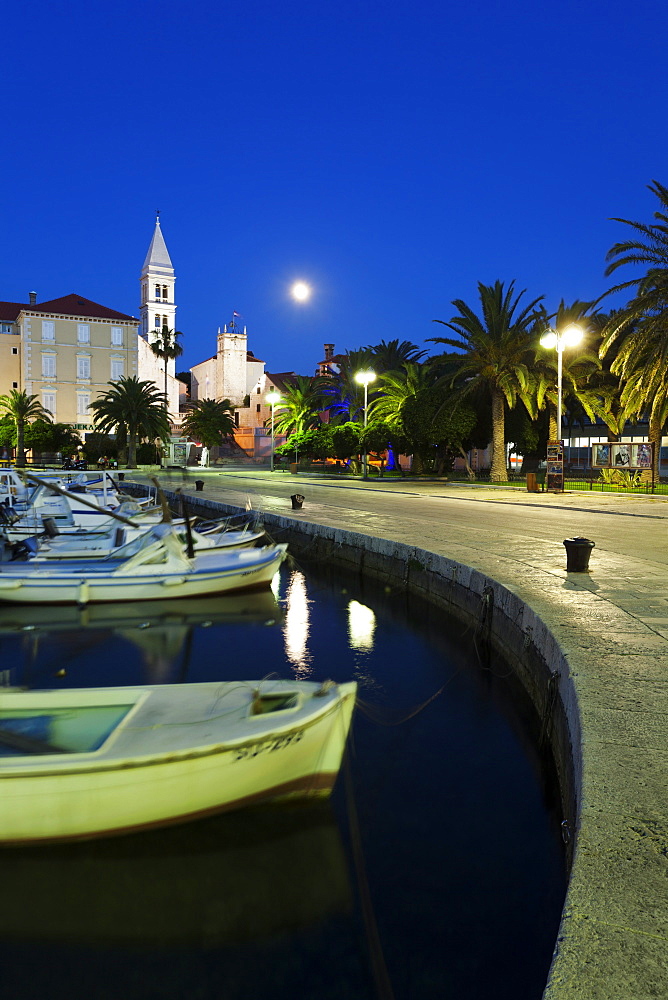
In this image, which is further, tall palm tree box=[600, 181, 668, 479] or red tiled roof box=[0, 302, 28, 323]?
red tiled roof box=[0, 302, 28, 323]

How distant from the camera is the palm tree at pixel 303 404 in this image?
221 ft

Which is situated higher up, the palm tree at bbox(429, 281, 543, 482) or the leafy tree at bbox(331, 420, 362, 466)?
the palm tree at bbox(429, 281, 543, 482)

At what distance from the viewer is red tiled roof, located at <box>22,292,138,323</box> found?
267 ft

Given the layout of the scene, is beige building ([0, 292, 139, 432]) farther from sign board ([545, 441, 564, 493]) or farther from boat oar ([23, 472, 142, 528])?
boat oar ([23, 472, 142, 528])

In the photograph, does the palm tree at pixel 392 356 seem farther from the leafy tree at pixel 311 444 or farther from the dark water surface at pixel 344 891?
the dark water surface at pixel 344 891

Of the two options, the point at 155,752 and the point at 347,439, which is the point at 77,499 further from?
the point at 347,439

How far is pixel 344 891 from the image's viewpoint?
16.3ft

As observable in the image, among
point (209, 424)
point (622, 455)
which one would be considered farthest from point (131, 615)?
point (209, 424)

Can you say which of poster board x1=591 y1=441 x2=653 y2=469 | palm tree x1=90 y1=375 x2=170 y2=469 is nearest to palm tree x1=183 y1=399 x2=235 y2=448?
palm tree x1=90 y1=375 x2=170 y2=469

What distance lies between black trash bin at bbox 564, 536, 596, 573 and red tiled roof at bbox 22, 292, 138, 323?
257 ft

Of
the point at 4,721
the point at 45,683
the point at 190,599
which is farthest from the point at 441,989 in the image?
the point at 190,599

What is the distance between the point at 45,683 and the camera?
947 centimetres

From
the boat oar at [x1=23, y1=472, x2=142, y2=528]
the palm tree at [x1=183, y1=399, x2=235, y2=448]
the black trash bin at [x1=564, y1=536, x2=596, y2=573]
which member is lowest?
the black trash bin at [x1=564, y1=536, x2=596, y2=573]

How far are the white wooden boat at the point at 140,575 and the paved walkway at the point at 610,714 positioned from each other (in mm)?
3537
